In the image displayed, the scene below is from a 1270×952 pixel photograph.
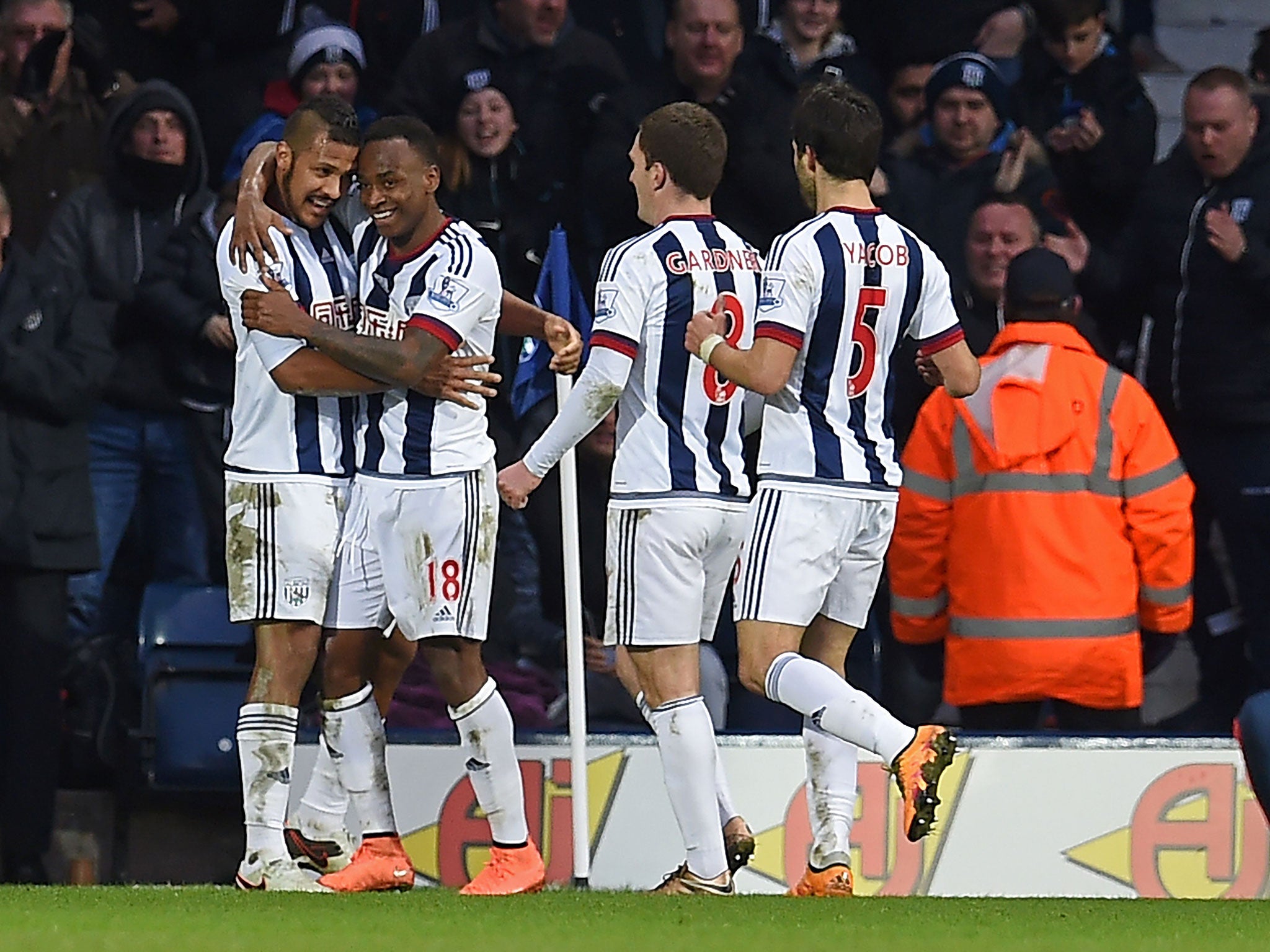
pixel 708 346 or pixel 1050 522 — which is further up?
pixel 708 346

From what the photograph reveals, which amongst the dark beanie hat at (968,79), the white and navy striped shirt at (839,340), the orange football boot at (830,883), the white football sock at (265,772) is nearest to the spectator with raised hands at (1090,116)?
the dark beanie hat at (968,79)

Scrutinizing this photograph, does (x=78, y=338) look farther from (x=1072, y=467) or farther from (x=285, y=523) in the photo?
(x=1072, y=467)

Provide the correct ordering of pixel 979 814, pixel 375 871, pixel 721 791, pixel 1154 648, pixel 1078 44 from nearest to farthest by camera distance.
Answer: pixel 375 871, pixel 721 791, pixel 979 814, pixel 1154 648, pixel 1078 44

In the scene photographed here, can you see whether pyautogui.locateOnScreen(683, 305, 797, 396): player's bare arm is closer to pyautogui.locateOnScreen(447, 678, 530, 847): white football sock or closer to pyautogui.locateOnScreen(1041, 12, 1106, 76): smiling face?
pyautogui.locateOnScreen(447, 678, 530, 847): white football sock

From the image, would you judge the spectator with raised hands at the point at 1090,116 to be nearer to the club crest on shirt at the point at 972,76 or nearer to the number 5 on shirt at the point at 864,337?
the club crest on shirt at the point at 972,76

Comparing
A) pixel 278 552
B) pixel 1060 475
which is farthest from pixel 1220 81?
pixel 278 552

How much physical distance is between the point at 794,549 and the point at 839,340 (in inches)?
20.9

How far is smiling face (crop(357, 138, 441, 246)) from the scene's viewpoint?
6.18m

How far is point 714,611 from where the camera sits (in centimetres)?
647

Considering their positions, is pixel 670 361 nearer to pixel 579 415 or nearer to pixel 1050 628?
pixel 579 415

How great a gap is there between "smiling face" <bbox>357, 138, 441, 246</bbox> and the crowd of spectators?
6.16ft

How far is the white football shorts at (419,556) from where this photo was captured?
6199 millimetres

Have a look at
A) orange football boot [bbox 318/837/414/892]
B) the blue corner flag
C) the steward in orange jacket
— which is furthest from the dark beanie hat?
orange football boot [bbox 318/837/414/892]

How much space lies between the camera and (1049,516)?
7.37 metres
